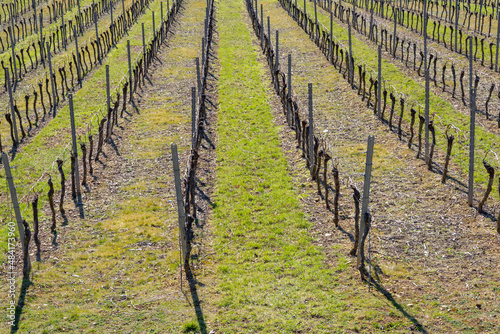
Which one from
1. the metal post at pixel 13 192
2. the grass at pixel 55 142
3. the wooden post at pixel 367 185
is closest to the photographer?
the wooden post at pixel 367 185

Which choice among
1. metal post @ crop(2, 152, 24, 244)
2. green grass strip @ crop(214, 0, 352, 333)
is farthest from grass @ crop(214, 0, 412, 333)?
metal post @ crop(2, 152, 24, 244)

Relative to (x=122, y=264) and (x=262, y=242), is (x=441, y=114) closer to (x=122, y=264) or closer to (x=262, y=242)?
(x=262, y=242)

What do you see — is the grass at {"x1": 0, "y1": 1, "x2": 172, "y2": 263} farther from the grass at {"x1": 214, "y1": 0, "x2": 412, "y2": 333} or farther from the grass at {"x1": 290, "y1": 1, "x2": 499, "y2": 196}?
the grass at {"x1": 290, "y1": 1, "x2": 499, "y2": 196}

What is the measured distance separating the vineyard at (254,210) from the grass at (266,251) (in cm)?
3

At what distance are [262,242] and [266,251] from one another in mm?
326

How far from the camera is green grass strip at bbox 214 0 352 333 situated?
7.35 meters

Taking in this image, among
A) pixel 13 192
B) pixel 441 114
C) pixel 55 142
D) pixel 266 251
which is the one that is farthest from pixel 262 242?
pixel 441 114

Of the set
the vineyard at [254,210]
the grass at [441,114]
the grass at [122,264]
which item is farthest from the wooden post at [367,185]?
the grass at [441,114]

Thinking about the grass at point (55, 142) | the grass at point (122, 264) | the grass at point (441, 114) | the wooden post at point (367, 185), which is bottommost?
the grass at point (122, 264)

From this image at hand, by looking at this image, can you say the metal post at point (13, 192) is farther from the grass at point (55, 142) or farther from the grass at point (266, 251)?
the grass at point (266, 251)

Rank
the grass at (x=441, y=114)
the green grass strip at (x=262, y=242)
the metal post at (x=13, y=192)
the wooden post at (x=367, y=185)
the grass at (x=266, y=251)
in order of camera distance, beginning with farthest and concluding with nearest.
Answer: the grass at (x=441, y=114) → the metal post at (x=13, y=192) → the wooden post at (x=367, y=185) → the green grass strip at (x=262, y=242) → the grass at (x=266, y=251)

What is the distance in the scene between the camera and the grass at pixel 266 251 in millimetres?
7242

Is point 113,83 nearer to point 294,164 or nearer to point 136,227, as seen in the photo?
point 294,164

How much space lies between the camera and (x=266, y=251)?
9.12 metres
